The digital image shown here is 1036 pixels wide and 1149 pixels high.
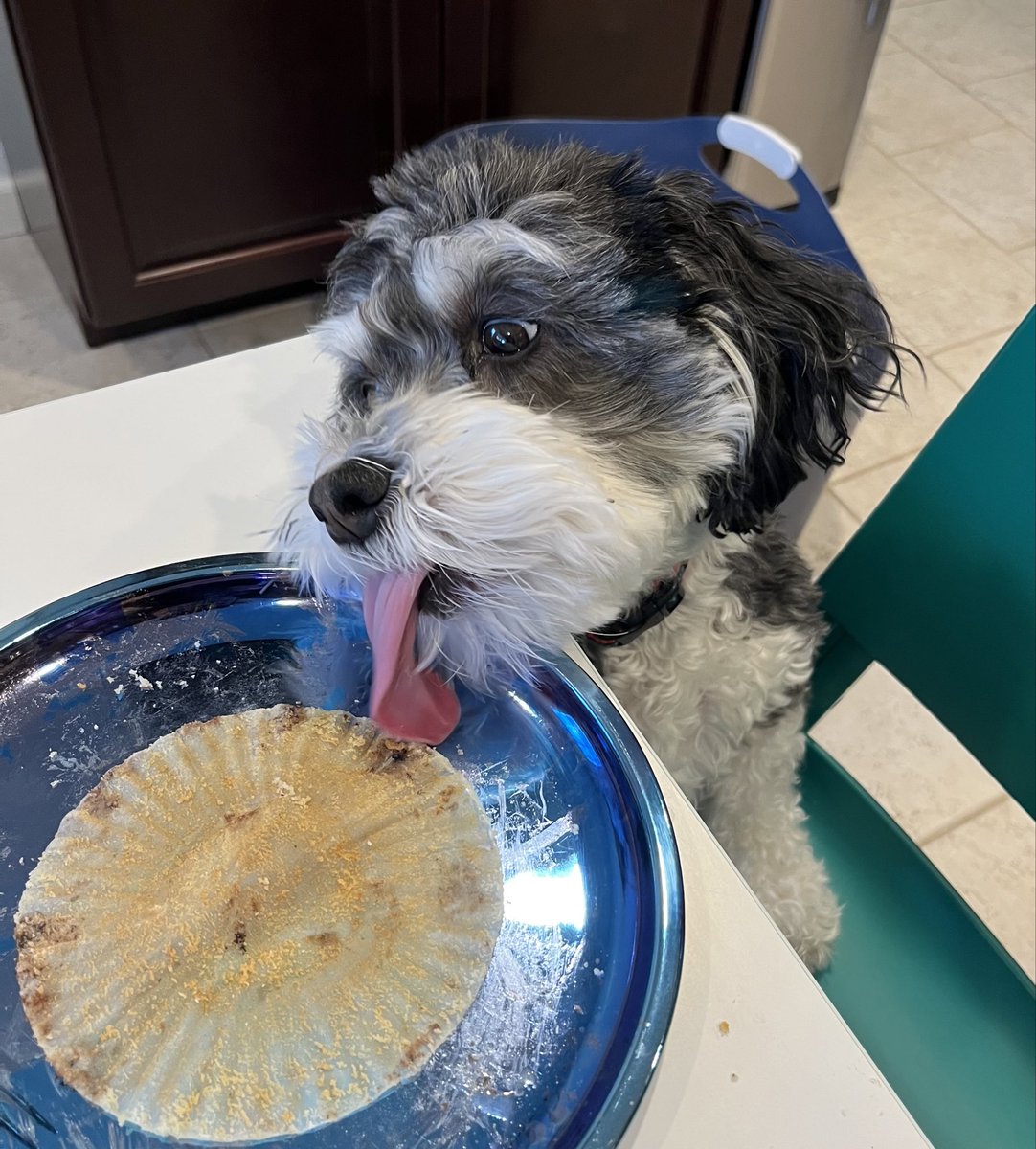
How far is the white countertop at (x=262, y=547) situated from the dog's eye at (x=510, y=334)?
10.2 inches

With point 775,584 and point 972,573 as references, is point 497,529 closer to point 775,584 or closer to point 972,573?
point 775,584

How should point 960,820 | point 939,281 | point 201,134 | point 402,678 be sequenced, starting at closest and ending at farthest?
1. point 402,678
2. point 960,820
3. point 201,134
4. point 939,281

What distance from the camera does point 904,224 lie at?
2676mm

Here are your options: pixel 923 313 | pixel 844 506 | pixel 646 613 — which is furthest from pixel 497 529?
pixel 923 313

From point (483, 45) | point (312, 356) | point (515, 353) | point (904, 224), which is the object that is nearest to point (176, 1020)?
point (515, 353)

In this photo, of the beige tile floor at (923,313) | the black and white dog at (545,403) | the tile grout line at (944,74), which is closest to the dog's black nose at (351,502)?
the black and white dog at (545,403)

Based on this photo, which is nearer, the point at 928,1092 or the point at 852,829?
the point at 928,1092

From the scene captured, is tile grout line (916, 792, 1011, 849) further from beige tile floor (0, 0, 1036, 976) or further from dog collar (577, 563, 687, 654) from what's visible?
dog collar (577, 563, 687, 654)

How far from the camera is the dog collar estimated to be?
0.85 meters

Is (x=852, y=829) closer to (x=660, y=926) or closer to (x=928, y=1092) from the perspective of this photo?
(x=928, y=1092)

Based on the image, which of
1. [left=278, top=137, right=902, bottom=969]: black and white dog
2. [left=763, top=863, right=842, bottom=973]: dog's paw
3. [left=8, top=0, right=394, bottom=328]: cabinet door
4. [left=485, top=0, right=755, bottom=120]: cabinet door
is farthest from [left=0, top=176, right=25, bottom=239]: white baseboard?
[left=763, top=863, right=842, bottom=973]: dog's paw

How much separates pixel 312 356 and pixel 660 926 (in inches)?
27.8

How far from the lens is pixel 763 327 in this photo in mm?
712

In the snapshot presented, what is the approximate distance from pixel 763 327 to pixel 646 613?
0.87ft
